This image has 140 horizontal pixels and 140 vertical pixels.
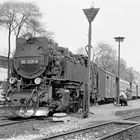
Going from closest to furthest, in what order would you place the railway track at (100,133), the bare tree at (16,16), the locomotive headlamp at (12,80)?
1. the railway track at (100,133)
2. the locomotive headlamp at (12,80)
3. the bare tree at (16,16)

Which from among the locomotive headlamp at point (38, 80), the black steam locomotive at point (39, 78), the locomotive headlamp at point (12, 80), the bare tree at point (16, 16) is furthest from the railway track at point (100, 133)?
the bare tree at point (16, 16)

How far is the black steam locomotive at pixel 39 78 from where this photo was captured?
14281 mm

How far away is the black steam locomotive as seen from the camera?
562 inches

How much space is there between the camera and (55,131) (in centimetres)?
1065

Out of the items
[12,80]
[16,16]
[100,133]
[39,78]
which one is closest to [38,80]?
[39,78]

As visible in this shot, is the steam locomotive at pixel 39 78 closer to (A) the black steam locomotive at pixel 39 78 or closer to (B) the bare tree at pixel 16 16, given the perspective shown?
(A) the black steam locomotive at pixel 39 78

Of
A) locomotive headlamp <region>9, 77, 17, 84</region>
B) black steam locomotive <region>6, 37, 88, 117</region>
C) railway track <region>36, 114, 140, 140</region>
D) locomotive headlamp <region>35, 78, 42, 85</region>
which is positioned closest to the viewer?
railway track <region>36, 114, 140, 140</region>

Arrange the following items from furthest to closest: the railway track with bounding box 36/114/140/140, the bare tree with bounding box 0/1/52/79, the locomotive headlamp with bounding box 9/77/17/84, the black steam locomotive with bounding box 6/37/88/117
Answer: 1. the bare tree with bounding box 0/1/52/79
2. the locomotive headlamp with bounding box 9/77/17/84
3. the black steam locomotive with bounding box 6/37/88/117
4. the railway track with bounding box 36/114/140/140

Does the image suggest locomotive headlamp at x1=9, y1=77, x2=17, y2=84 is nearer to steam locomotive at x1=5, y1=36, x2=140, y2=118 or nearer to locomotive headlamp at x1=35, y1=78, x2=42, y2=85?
steam locomotive at x1=5, y1=36, x2=140, y2=118

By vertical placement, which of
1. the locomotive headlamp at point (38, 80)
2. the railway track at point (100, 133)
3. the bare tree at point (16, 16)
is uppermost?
the bare tree at point (16, 16)

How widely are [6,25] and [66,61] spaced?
27128 millimetres

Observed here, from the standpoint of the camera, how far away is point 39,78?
14.7 m

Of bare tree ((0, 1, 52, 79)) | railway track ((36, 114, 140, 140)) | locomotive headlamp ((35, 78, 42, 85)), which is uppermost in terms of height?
bare tree ((0, 1, 52, 79))

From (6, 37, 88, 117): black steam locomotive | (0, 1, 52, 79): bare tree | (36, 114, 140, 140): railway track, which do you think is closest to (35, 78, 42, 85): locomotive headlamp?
(6, 37, 88, 117): black steam locomotive
